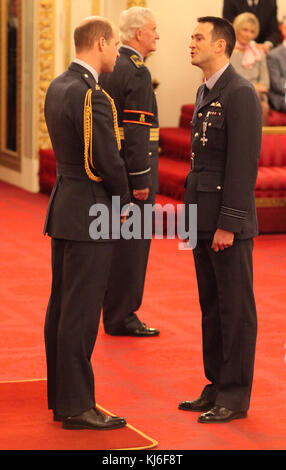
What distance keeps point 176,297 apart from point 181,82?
17.8 feet

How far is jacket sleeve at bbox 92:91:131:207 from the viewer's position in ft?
12.8

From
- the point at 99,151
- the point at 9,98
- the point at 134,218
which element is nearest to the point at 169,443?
the point at 99,151

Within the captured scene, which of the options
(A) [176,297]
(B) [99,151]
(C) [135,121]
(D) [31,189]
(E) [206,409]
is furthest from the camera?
(D) [31,189]

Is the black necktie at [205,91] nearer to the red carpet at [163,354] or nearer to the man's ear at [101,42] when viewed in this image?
the man's ear at [101,42]

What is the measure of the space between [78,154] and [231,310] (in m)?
0.90

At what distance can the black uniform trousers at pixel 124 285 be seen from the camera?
18.4 feet

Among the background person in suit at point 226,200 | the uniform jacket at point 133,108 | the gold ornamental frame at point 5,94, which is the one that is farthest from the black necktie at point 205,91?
the gold ornamental frame at point 5,94

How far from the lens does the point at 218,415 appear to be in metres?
4.20

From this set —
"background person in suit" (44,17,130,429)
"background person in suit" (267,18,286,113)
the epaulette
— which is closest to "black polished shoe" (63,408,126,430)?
"background person in suit" (44,17,130,429)

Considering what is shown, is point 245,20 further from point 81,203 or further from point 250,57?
point 81,203

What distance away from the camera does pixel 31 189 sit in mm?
11133

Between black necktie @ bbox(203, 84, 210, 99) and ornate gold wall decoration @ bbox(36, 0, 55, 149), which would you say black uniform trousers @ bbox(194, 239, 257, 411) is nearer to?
black necktie @ bbox(203, 84, 210, 99)

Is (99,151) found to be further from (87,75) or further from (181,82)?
(181,82)

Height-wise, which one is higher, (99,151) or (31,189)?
(99,151)
